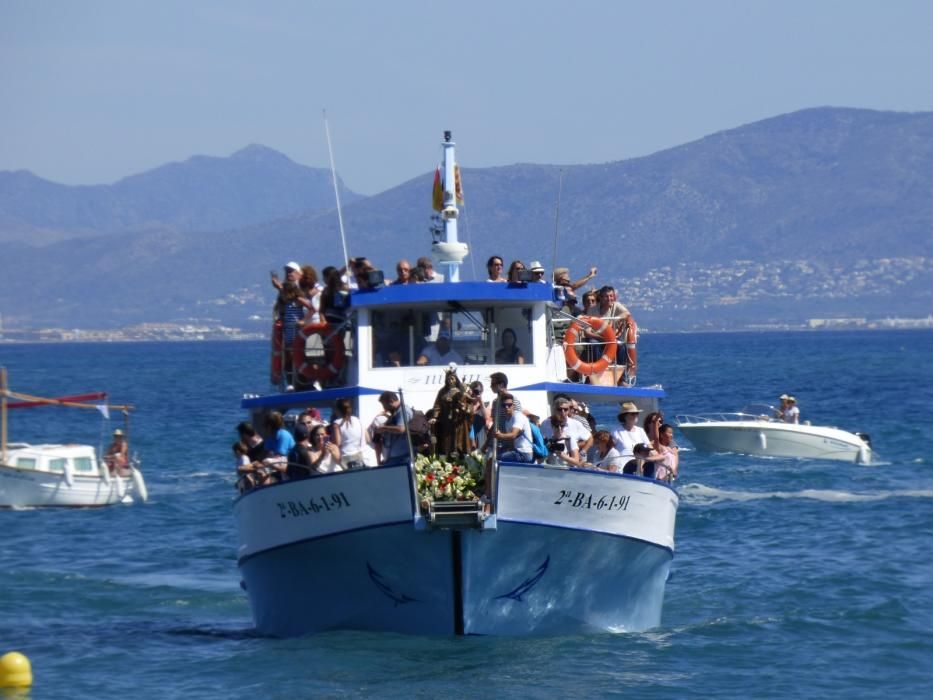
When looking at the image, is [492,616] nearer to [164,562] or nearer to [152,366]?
[164,562]

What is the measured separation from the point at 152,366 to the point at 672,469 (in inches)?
5927

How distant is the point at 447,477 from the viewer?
66.0 feet

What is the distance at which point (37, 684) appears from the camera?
2133cm

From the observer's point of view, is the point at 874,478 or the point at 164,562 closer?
the point at 164,562

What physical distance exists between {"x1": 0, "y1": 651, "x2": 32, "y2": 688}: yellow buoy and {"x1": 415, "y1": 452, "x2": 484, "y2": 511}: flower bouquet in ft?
17.1

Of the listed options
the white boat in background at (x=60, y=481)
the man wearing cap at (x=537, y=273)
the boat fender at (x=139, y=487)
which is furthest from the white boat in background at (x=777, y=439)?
the man wearing cap at (x=537, y=273)

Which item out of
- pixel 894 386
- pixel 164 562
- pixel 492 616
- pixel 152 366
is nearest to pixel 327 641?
pixel 492 616

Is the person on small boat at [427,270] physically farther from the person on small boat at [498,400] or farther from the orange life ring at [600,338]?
the person on small boat at [498,400]

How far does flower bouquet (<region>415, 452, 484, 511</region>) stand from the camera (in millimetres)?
20000

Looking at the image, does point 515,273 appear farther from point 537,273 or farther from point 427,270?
point 427,270

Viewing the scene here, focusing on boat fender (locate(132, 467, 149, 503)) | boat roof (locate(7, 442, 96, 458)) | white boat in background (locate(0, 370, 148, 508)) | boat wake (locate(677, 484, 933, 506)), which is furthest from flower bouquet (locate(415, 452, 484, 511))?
boat roof (locate(7, 442, 96, 458))

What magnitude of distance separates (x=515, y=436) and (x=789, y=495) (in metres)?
24.4

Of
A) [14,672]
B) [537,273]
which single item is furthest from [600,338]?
[14,672]

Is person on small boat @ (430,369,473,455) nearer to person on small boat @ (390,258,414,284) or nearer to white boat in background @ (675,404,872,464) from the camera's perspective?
person on small boat @ (390,258,414,284)
